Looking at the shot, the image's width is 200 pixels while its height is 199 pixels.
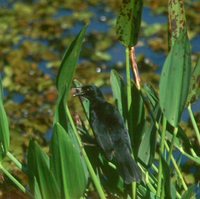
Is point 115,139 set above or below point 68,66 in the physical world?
below

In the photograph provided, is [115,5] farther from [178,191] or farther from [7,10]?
[178,191]

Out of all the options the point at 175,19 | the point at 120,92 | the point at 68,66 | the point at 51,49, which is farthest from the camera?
the point at 51,49

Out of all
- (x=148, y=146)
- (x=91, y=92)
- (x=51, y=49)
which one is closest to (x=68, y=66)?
(x=91, y=92)

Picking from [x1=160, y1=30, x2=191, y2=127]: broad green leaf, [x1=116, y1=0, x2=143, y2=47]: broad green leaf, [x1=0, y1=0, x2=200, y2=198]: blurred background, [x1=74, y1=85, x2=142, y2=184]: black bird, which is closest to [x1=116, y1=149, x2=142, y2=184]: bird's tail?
[x1=74, y1=85, x2=142, y2=184]: black bird

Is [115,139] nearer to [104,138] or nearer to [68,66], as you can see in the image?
[104,138]

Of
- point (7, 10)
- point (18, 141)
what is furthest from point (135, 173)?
point (7, 10)

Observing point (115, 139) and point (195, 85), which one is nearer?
point (115, 139)

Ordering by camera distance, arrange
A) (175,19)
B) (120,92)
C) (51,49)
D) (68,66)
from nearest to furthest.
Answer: (68,66) → (175,19) → (120,92) → (51,49)

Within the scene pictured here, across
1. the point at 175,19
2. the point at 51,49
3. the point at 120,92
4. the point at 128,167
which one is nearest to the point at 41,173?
the point at 128,167

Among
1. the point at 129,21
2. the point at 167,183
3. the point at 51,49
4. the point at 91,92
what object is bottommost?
the point at 51,49
